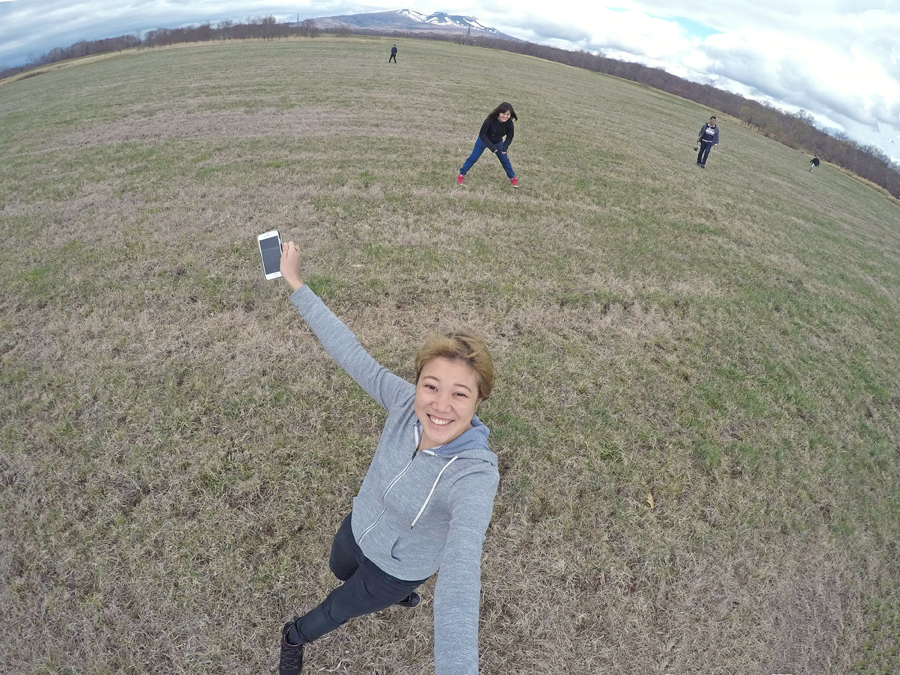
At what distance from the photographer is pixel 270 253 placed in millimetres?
2582

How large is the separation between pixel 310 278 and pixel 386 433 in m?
4.39

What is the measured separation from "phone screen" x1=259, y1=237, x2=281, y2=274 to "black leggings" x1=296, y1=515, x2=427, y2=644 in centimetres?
152

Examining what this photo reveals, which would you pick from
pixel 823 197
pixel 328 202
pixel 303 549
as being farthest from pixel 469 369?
pixel 823 197

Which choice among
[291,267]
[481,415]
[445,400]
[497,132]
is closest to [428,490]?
[445,400]

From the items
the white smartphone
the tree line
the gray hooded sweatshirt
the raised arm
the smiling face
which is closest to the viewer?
→ the gray hooded sweatshirt

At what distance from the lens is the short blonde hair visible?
1.84m

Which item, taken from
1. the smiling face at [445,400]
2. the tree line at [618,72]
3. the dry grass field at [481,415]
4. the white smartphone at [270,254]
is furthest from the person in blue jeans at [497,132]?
the tree line at [618,72]

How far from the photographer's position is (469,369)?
1829 millimetres

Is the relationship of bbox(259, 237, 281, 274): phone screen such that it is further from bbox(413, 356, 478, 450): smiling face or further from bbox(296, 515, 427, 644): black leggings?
bbox(296, 515, 427, 644): black leggings

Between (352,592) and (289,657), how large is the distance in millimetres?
830

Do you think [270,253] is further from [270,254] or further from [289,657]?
[289,657]

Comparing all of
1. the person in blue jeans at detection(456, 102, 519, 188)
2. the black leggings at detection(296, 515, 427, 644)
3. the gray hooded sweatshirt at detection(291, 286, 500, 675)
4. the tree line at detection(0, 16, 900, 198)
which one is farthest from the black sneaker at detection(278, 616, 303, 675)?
the tree line at detection(0, 16, 900, 198)

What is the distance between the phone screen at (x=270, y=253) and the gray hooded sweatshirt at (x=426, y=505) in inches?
15.8

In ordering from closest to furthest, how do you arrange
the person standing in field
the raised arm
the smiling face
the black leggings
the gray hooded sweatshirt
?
1. the gray hooded sweatshirt
2. the person standing in field
3. the smiling face
4. the black leggings
5. the raised arm
